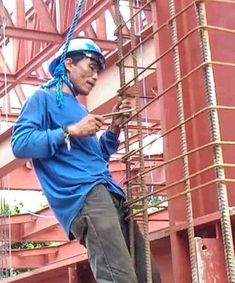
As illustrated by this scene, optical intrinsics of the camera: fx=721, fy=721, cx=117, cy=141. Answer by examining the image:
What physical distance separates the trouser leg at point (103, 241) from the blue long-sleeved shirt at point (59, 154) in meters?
0.06

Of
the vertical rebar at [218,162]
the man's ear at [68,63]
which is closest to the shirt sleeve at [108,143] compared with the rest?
the man's ear at [68,63]

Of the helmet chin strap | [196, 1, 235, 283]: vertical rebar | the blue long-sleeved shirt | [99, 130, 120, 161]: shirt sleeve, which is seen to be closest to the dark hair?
the helmet chin strap

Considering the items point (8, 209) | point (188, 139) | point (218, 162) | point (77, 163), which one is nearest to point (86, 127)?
point (77, 163)

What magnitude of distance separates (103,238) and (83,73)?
1050mm

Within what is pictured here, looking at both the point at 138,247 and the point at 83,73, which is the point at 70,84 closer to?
the point at 83,73

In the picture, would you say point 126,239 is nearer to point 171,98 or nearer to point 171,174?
point 171,174

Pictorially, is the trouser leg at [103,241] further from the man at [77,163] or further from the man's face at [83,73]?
the man's face at [83,73]

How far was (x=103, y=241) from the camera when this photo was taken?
12.2ft

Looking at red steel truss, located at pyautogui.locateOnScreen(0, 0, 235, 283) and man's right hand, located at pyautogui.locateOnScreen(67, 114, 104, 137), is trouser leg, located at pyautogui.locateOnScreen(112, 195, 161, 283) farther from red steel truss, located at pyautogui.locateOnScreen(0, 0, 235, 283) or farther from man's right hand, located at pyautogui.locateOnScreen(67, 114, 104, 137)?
man's right hand, located at pyautogui.locateOnScreen(67, 114, 104, 137)

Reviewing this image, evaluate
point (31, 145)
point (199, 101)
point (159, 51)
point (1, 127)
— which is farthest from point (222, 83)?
point (1, 127)

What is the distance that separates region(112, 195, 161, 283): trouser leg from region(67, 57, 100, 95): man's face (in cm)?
70

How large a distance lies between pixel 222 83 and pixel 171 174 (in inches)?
24.3

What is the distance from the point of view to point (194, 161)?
4332 mm

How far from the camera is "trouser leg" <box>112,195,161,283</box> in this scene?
13.4 ft
